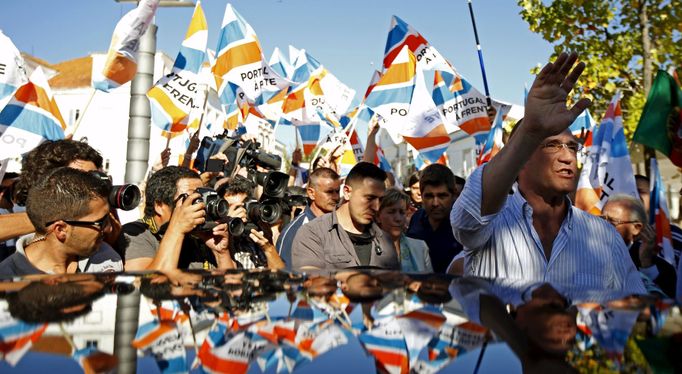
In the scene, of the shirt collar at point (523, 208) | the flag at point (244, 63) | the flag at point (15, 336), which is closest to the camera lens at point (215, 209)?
the shirt collar at point (523, 208)

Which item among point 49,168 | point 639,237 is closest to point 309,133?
point 639,237

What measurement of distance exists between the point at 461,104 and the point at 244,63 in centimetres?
331

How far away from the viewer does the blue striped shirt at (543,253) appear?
2.99m

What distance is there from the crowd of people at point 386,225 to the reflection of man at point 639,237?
0.01 metres

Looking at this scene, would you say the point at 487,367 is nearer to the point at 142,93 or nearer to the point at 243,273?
the point at 243,273

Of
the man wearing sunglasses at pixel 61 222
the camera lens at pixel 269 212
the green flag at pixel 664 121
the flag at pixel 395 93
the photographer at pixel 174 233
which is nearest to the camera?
the man wearing sunglasses at pixel 61 222

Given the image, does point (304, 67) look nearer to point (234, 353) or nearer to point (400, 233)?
point (400, 233)

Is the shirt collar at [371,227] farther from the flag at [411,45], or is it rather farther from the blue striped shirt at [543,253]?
the flag at [411,45]

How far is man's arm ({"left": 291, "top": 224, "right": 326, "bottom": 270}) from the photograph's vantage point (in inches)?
197

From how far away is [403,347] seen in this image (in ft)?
3.95

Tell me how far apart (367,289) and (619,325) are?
2.18ft

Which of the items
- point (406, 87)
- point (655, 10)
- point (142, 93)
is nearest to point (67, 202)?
point (142, 93)

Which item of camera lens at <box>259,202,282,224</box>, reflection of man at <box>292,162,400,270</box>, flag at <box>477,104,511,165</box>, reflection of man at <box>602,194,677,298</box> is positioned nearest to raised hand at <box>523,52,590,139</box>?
reflection of man at <box>292,162,400,270</box>

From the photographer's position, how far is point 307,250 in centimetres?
511
